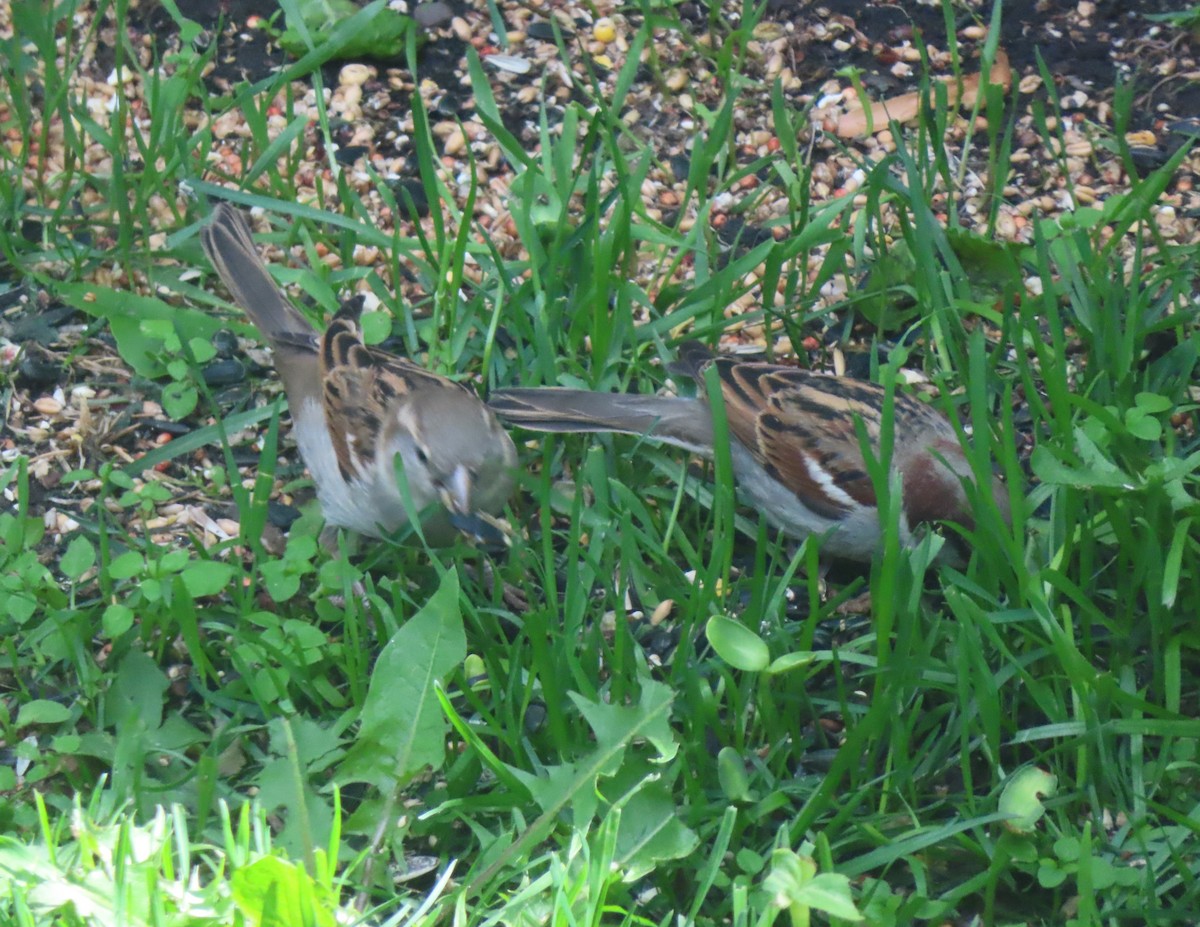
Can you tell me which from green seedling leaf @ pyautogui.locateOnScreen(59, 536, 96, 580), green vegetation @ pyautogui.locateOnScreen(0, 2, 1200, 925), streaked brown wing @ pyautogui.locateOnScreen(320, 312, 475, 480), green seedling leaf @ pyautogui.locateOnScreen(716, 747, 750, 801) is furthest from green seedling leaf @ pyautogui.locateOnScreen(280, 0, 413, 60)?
green seedling leaf @ pyautogui.locateOnScreen(716, 747, 750, 801)

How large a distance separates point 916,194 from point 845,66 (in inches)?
46.2

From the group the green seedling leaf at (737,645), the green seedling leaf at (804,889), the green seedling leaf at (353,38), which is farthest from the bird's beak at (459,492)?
the green seedling leaf at (353,38)

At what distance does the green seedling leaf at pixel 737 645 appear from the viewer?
2.70m

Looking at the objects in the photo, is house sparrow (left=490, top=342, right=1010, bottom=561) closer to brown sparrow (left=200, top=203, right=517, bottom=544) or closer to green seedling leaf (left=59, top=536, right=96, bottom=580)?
brown sparrow (left=200, top=203, right=517, bottom=544)

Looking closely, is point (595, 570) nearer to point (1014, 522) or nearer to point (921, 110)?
point (1014, 522)

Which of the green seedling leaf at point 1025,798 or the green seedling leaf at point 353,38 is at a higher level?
the green seedling leaf at point 353,38

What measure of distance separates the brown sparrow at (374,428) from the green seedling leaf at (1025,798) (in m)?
1.38

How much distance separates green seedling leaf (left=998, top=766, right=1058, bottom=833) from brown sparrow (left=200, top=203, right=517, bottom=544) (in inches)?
54.2

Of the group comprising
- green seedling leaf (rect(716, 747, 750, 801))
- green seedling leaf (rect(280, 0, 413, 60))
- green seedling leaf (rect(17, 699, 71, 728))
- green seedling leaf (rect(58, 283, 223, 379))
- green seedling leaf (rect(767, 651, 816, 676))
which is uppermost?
green seedling leaf (rect(280, 0, 413, 60))

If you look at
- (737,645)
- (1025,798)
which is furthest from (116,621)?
(1025,798)

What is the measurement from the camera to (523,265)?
3977mm

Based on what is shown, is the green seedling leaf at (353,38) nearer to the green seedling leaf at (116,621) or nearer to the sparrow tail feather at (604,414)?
the sparrow tail feather at (604,414)

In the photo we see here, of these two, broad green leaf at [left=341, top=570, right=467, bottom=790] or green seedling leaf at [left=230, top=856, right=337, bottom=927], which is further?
broad green leaf at [left=341, top=570, right=467, bottom=790]

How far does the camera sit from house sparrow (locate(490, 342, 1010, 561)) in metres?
3.40
